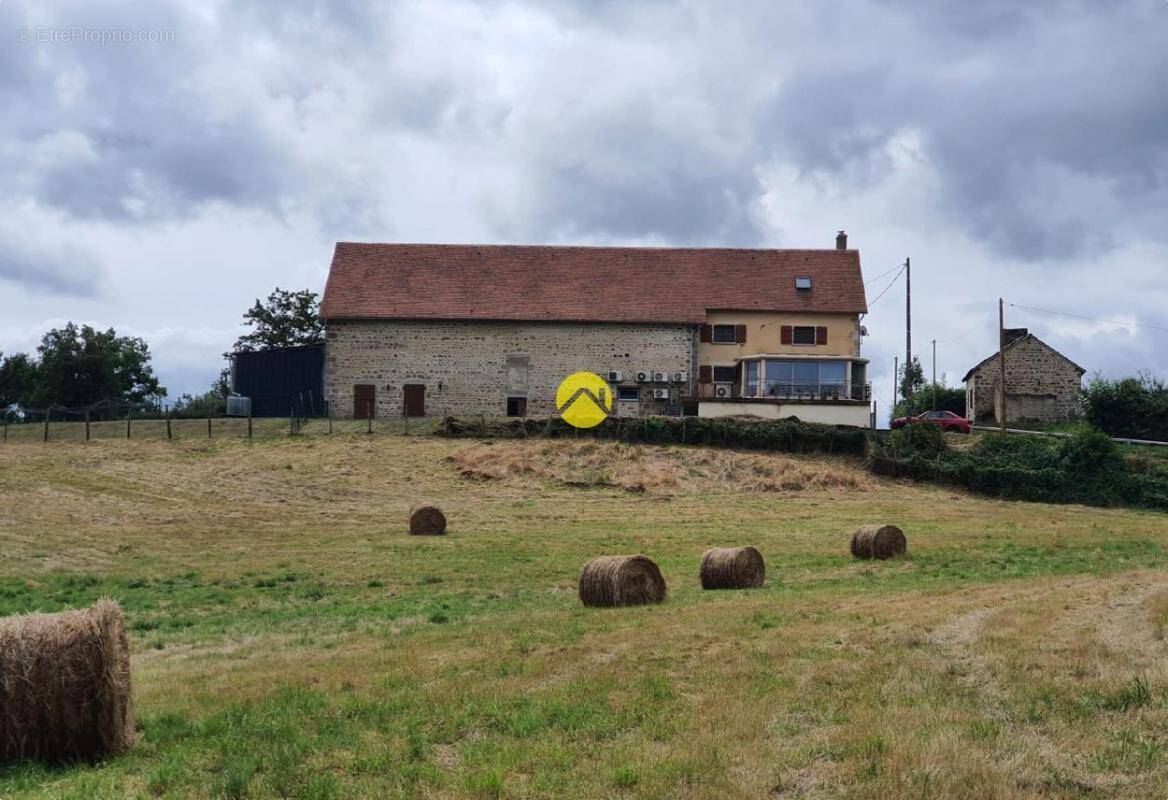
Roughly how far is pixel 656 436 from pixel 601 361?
1049 centimetres

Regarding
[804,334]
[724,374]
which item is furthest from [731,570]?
[804,334]

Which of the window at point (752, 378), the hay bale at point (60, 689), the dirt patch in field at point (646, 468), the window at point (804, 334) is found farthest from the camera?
the window at point (804, 334)

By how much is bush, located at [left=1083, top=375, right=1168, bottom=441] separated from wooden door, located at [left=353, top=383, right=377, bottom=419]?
38.1 metres

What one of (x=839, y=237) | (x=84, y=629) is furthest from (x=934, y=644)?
(x=839, y=237)

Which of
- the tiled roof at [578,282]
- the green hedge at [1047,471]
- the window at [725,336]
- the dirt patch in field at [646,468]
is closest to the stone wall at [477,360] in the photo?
the tiled roof at [578,282]

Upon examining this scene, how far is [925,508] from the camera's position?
34.9m

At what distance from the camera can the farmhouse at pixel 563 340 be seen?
5250cm

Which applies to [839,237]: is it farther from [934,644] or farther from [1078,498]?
[934,644]

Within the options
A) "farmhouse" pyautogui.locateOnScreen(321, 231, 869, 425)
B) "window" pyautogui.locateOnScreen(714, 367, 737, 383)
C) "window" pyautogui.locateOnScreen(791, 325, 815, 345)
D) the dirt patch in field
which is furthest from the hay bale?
"window" pyautogui.locateOnScreen(791, 325, 815, 345)

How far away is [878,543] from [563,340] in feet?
105

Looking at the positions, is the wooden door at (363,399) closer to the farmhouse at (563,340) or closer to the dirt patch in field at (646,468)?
the farmhouse at (563,340)

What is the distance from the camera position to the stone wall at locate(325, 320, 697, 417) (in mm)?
52594

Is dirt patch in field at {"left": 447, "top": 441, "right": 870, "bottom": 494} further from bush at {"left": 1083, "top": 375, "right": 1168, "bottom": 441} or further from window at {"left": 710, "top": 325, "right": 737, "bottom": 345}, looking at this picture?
bush at {"left": 1083, "top": 375, "right": 1168, "bottom": 441}

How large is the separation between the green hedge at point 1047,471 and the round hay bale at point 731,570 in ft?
81.5
